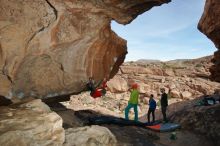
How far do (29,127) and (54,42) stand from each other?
14.2ft

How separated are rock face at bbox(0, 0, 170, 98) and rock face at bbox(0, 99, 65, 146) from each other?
1.48 meters

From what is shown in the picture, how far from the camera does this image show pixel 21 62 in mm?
12164

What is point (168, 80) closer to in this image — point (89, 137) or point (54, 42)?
point (54, 42)

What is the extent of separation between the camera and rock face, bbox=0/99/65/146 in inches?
354

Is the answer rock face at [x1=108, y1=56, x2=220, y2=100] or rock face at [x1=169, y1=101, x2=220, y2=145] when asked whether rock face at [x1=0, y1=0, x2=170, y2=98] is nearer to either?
rock face at [x1=169, y1=101, x2=220, y2=145]

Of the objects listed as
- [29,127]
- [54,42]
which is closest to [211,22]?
[54,42]

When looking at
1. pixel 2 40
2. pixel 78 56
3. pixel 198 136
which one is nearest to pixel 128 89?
pixel 198 136

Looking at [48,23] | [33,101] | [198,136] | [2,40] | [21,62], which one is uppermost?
[48,23]

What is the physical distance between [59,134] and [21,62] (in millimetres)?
3656

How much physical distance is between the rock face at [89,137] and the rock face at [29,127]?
0.36 m

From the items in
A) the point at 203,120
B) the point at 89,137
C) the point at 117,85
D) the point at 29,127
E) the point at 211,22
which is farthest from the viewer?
the point at 117,85

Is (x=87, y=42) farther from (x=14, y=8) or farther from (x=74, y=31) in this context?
(x=14, y=8)

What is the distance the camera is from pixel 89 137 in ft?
34.4

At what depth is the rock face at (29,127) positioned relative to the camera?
900 cm
